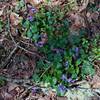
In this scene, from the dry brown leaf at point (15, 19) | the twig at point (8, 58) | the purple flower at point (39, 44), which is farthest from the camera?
the dry brown leaf at point (15, 19)

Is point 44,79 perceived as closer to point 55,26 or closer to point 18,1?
point 55,26

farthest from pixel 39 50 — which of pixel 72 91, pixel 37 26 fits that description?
pixel 72 91

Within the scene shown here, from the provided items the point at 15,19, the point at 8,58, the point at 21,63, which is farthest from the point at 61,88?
the point at 15,19

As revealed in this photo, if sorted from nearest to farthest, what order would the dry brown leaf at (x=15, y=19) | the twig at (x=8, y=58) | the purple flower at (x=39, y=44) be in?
the twig at (x=8, y=58), the purple flower at (x=39, y=44), the dry brown leaf at (x=15, y=19)

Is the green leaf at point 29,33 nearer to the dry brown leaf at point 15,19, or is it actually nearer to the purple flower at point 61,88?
the dry brown leaf at point 15,19

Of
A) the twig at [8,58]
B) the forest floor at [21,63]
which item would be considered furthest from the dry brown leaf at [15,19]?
the twig at [8,58]

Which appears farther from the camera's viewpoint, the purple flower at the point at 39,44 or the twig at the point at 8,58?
the purple flower at the point at 39,44

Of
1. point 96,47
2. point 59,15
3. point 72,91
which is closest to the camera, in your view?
point 72,91

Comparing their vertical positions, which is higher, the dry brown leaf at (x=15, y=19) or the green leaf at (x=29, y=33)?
the dry brown leaf at (x=15, y=19)

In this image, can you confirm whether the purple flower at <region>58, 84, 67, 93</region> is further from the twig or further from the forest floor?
the twig
